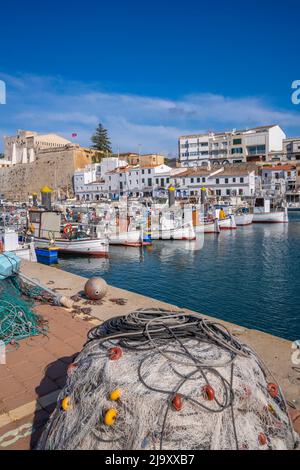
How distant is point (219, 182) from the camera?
59.2 meters

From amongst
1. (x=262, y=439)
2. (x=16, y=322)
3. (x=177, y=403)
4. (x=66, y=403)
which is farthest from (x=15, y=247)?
(x=262, y=439)

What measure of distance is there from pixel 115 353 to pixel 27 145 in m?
102

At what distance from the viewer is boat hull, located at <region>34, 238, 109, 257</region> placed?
75.0 ft

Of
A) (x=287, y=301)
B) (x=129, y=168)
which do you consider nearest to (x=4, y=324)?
(x=287, y=301)

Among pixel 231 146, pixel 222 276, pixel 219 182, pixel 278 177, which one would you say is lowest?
pixel 222 276

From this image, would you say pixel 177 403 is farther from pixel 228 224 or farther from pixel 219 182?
pixel 219 182

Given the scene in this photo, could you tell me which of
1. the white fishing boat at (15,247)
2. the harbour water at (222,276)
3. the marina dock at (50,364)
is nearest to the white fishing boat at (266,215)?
the harbour water at (222,276)

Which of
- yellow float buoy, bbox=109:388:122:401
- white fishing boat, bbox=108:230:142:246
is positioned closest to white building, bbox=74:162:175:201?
white fishing boat, bbox=108:230:142:246

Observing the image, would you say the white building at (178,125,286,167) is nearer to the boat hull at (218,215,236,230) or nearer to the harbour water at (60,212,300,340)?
the boat hull at (218,215,236,230)

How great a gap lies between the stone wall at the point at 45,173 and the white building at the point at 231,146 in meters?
24.7

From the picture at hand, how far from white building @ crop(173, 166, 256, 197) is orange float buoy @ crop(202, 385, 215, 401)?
5643 centimetres

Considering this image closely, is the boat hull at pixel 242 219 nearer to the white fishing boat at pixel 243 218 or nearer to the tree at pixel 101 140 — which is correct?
the white fishing boat at pixel 243 218

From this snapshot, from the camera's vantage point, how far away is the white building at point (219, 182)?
2247 inches
